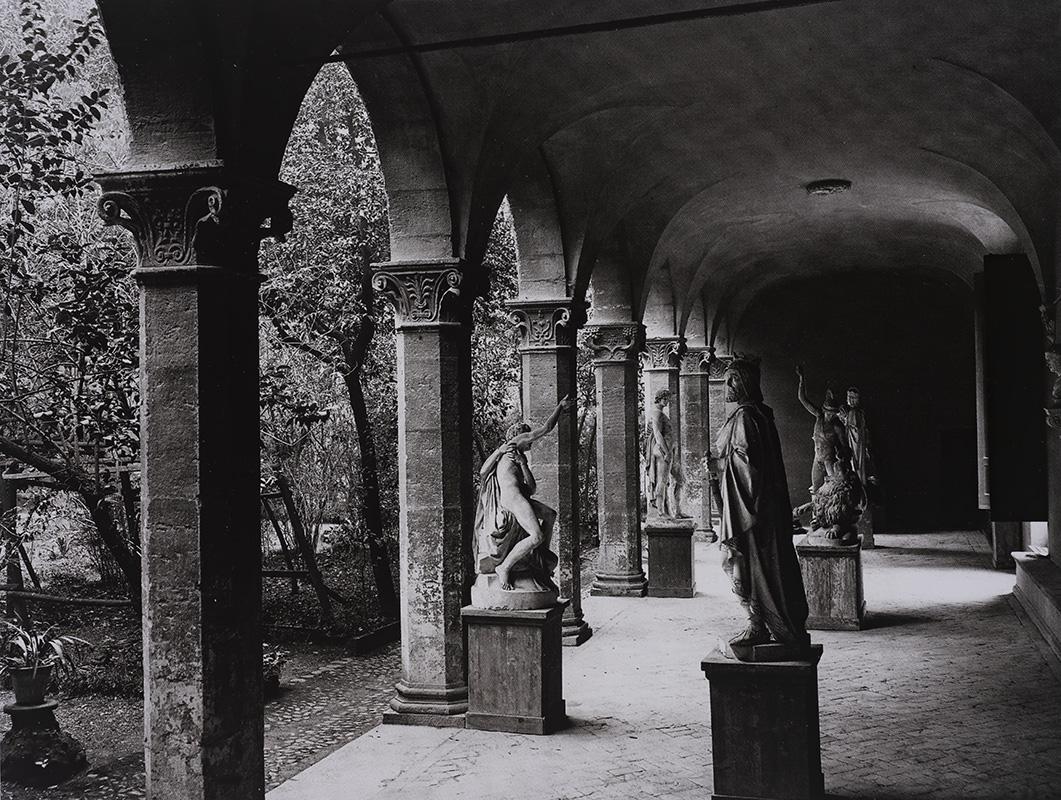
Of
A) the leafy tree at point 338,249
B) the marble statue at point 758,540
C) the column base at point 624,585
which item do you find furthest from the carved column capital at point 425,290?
the column base at point 624,585

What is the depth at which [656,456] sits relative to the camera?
1368cm

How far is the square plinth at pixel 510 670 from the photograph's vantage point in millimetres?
7242

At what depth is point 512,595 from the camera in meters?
7.33

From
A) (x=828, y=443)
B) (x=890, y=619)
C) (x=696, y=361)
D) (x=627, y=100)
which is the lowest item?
(x=890, y=619)

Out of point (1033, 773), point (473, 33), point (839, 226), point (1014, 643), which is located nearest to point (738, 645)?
point (1033, 773)

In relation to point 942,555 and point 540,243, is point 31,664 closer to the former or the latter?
point 540,243

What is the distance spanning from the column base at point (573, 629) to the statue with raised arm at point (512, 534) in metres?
2.94

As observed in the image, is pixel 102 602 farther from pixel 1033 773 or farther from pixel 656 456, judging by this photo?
pixel 656 456

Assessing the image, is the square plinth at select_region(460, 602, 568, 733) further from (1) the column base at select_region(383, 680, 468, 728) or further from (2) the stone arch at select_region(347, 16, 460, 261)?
(2) the stone arch at select_region(347, 16, 460, 261)

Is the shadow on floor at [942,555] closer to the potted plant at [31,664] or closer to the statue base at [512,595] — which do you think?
the statue base at [512,595]

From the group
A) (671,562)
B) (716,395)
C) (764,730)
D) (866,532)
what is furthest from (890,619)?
(716,395)

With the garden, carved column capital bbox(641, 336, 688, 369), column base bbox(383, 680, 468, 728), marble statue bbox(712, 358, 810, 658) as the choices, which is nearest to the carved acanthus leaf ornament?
the garden

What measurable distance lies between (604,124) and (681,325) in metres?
7.19

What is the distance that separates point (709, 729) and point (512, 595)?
5.58ft
